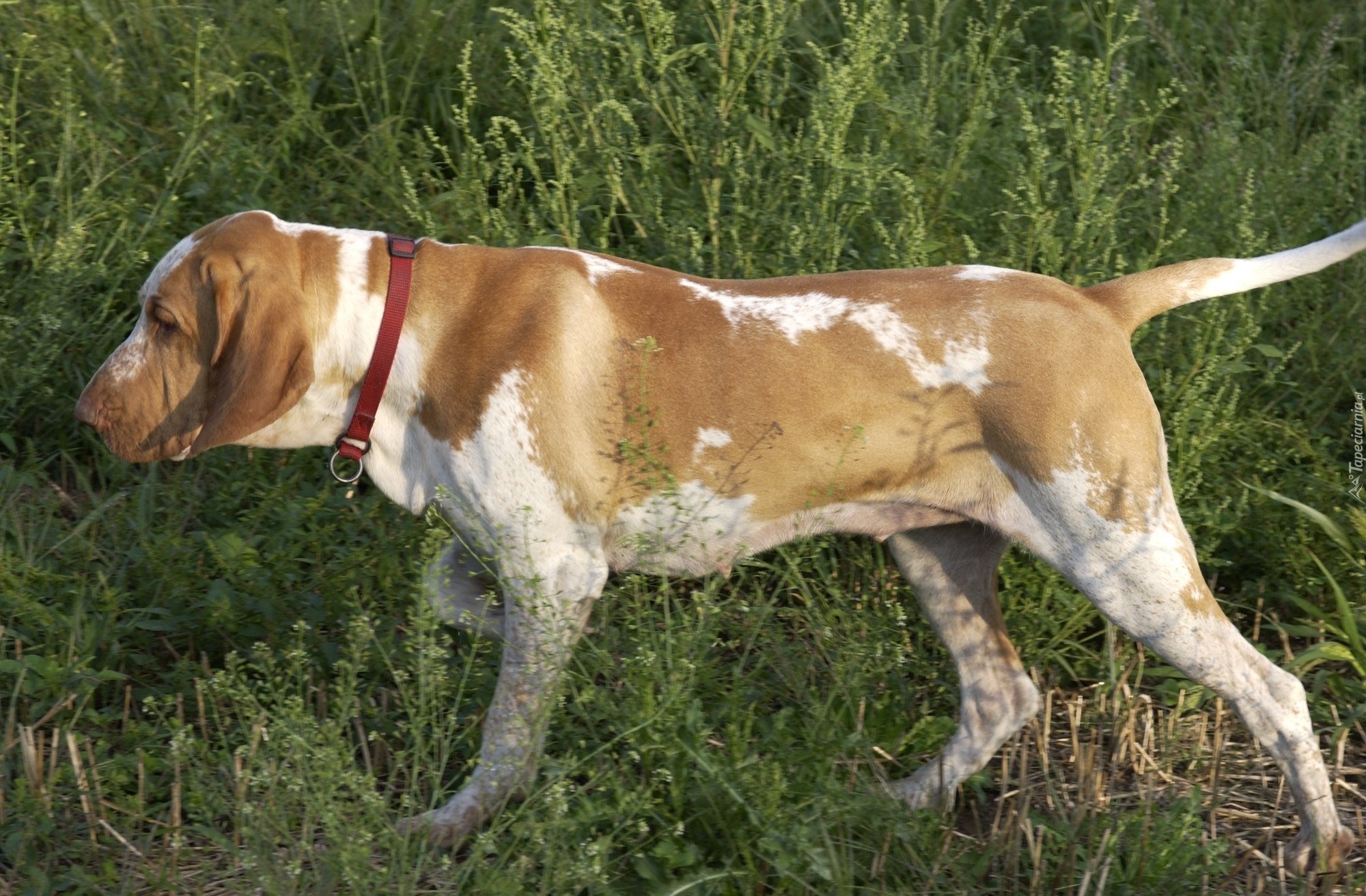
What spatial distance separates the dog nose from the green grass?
0.67m

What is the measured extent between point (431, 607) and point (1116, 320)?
1641mm

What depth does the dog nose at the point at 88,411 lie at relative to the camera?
11.1 ft

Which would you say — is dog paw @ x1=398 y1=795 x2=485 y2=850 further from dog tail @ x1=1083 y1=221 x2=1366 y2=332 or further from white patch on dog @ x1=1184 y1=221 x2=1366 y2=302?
white patch on dog @ x1=1184 y1=221 x2=1366 y2=302

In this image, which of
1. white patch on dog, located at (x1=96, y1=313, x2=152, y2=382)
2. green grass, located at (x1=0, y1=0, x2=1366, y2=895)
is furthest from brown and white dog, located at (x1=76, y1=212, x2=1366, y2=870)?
green grass, located at (x1=0, y1=0, x2=1366, y2=895)

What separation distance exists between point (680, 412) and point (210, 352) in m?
1.07

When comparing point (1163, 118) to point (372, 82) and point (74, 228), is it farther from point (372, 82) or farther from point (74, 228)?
point (74, 228)

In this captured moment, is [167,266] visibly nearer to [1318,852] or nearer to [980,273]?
[980,273]

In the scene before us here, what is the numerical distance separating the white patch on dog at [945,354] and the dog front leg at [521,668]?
0.82 metres

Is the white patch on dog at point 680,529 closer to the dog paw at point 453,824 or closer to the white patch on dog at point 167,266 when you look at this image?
the dog paw at point 453,824

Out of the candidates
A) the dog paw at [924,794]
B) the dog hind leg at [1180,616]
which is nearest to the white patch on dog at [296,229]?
the dog hind leg at [1180,616]

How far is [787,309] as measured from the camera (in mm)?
3395

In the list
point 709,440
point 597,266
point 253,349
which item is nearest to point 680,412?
point 709,440

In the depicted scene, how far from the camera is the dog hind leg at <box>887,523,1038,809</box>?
11.9 feet

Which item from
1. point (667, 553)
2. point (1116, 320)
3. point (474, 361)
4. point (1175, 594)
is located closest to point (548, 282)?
point (474, 361)
